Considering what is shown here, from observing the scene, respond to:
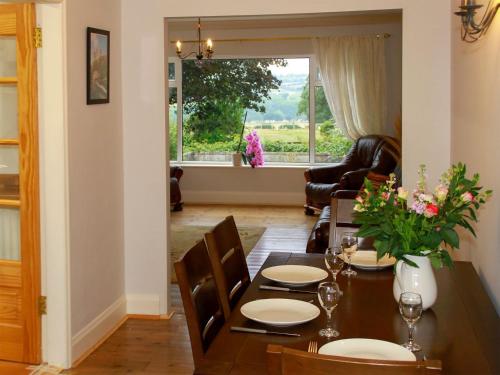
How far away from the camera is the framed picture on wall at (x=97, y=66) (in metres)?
4.09

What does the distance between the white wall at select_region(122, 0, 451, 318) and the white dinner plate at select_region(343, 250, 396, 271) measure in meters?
1.40

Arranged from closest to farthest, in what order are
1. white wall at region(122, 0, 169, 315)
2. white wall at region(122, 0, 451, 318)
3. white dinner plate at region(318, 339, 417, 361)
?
white dinner plate at region(318, 339, 417, 361), white wall at region(122, 0, 451, 318), white wall at region(122, 0, 169, 315)

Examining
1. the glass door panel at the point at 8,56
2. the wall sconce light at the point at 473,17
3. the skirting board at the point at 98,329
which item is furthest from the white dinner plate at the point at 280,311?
the glass door panel at the point at 8,56

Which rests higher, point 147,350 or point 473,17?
point 473,17

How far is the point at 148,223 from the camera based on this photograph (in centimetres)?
478

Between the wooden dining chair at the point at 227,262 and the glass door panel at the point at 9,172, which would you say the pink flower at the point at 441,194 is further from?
the glass door panel at the point at 9,172

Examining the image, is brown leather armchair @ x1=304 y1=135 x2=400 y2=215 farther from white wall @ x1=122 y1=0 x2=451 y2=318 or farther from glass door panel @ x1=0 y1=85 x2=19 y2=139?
glass door panel @ x1=0 y1=85 x2=19 y2=139

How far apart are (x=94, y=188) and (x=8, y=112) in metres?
0.70

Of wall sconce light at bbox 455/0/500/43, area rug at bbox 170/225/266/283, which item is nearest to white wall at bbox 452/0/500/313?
wall sconce light at bbox 455/0/500/43

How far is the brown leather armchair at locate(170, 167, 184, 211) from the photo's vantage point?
9.69m

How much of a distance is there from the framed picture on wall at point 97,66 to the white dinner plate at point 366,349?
8.70ft

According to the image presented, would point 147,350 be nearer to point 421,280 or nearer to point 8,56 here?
point 8,56

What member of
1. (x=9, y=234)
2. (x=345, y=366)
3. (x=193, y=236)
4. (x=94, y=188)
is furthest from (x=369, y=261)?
(x=193, y=236)

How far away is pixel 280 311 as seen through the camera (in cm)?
237
